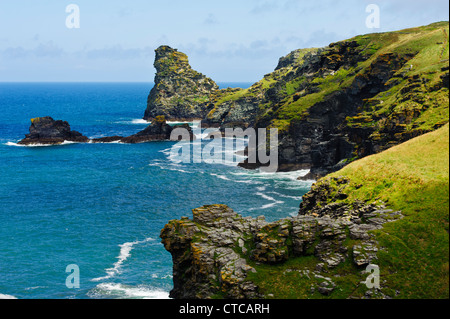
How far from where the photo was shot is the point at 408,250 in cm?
3900

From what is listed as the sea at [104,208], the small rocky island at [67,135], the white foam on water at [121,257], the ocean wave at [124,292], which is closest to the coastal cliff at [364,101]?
the sea at [104,208]

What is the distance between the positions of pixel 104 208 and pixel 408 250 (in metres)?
61.8

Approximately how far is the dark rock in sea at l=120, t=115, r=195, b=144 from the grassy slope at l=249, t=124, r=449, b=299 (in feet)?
413

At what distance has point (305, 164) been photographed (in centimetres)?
11575

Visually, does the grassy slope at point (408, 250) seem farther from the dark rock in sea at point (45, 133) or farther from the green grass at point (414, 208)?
the dark rock in sea at point (45, 133)

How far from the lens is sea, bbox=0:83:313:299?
57.5m

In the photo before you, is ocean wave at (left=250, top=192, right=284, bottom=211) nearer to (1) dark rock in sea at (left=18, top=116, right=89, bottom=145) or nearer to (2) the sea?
(2) the sea

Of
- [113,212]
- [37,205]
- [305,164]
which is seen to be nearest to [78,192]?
[37,205]

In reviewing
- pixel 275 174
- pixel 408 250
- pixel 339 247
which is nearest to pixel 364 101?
pixel 275 174

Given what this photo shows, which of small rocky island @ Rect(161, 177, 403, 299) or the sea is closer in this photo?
small rocky island @ Rect(161, 177, 403, 299)

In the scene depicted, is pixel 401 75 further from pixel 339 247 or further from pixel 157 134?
pixel 157 134

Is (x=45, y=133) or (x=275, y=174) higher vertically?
(x=45, y=133)

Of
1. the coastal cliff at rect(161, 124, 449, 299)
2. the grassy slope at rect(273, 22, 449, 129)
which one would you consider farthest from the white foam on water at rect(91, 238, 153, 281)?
the grassy slope at rect(273, 22, 449, 129)
